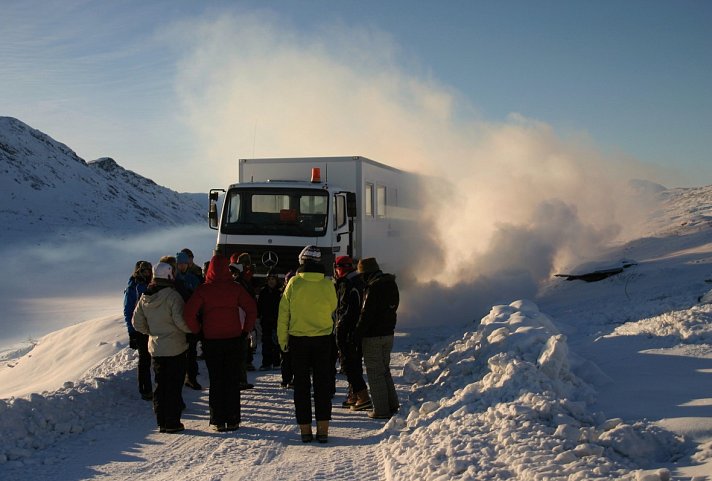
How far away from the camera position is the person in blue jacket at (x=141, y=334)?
29.8 feet

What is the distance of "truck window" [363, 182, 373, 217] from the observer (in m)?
15.6

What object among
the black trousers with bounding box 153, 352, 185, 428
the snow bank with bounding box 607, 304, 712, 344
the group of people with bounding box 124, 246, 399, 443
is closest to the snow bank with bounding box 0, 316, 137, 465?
the black trousers with bounding box 153, 352, 185, 428

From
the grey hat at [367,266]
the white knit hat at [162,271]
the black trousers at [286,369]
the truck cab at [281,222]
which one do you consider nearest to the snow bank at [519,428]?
the grey hat at [367,266]

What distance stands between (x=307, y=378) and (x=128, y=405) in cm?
300

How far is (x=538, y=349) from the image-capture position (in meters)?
8.09

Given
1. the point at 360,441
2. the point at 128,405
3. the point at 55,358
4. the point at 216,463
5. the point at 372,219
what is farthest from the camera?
the point at 372,219

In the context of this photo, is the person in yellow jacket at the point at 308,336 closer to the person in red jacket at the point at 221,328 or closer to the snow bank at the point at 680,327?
the person in red jacket at the point at 221,328

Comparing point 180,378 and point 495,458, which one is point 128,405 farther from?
point 495,458

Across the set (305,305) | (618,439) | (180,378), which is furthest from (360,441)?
(618,439)

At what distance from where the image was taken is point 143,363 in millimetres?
9148

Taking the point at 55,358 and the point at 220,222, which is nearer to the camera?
the point at 220,222

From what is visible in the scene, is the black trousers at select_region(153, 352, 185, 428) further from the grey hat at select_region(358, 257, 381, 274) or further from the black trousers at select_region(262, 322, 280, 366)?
the black trousers at select_region(262, 322, 280, 366)

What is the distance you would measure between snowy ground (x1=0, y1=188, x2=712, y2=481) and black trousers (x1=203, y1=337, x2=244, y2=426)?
230 mm

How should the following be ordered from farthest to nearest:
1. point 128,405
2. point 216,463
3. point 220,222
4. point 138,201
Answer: point 138,201
point 220,222
point 128,405
point 216,463
